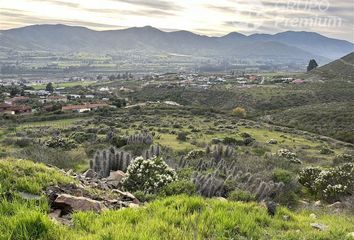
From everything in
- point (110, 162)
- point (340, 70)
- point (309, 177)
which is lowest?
point (340, 70)

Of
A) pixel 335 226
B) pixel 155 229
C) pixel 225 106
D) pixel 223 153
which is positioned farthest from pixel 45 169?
pixel 225 106

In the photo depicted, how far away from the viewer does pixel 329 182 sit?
46.4 feet

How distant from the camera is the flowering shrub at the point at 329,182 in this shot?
13.1 meters

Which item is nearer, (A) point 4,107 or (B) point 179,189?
(B) point 179,189

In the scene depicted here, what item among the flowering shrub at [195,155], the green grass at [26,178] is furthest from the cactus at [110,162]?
the flowering shrub at [195,155]

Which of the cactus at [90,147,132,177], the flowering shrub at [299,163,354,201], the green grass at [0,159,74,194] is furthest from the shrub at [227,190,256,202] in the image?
the flowering shrub at [299,163,354,201]

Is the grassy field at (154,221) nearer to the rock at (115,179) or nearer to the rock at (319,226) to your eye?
the rock at (319,226)

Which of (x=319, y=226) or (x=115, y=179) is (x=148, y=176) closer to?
(x=115, y=179)

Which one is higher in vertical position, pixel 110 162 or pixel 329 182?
pixel 110 162

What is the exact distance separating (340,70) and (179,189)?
341 feet

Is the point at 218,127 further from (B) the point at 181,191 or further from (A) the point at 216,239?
(A) the point at 216,239

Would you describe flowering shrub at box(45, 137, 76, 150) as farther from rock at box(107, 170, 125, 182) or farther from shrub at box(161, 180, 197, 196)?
shrub at box(161, 180, 197, 196)

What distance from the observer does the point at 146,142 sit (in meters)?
Result: 22.9

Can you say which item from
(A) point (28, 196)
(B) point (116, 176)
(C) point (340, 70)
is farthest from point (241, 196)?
(C) point (340, 70)
